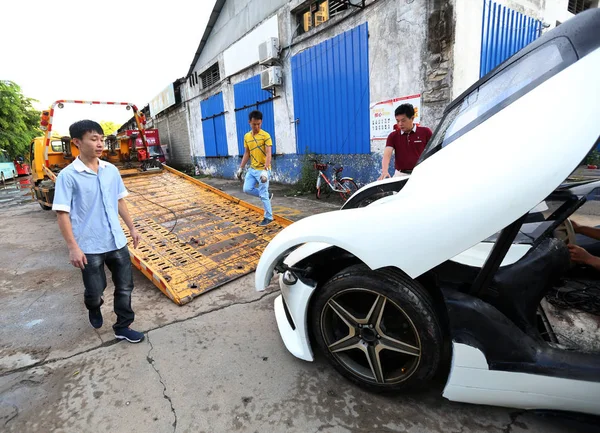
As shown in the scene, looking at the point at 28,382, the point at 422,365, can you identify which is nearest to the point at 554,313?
the point at 422,365

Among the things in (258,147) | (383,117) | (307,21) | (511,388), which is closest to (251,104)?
(307,21)

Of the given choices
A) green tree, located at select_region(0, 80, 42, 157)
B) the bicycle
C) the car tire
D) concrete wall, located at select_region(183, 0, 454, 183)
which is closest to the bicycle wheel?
the bicycle

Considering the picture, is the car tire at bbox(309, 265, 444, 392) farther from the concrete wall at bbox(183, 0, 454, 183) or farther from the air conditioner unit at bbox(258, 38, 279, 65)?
the air conditioner unit at bbox(258, 38, 279, 65)

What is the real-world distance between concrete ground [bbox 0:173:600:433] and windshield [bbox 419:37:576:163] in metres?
1.12

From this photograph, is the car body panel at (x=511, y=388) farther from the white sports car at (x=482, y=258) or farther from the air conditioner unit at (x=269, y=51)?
the air conditioner unit at (x=269, y=51)

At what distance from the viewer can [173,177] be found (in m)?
8.23

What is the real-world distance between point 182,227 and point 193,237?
0.56 metres

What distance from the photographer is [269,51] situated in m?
8.77

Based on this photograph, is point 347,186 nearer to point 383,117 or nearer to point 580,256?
point 383,117

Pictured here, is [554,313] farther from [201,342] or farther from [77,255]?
[77,255]

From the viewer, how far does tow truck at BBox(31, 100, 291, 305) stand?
340cm

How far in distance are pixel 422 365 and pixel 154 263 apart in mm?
3045

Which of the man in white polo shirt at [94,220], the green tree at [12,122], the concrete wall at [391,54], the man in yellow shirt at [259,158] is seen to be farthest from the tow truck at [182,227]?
the green tree at [12,122]

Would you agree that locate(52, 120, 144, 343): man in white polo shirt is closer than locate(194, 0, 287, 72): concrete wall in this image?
Yes
